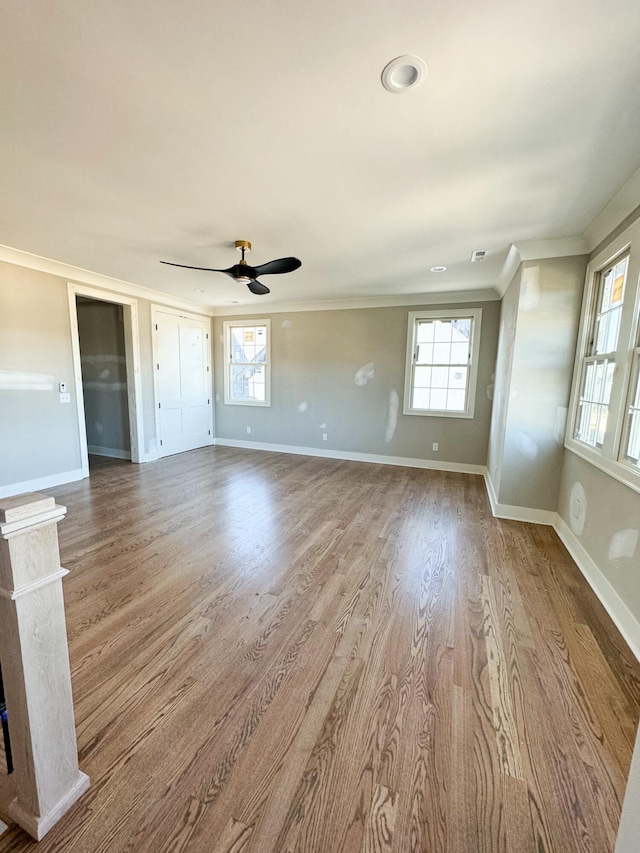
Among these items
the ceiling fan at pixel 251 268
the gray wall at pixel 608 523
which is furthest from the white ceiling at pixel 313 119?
the gray wall at pixel 608 523

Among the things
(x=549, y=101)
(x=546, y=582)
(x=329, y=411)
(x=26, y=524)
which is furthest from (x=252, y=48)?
(x=329, y=411)

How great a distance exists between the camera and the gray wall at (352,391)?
5.06 m

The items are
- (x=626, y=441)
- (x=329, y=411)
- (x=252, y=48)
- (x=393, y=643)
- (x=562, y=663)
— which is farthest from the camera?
(x=329, y=411)

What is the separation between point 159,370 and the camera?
213 inches

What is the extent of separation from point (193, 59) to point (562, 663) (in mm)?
3092

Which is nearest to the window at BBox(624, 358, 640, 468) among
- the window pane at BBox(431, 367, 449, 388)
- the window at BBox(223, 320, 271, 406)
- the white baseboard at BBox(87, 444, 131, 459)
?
the window pane at BBox(431, 367, 449, 388)

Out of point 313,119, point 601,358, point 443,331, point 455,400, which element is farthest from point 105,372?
point 601,358

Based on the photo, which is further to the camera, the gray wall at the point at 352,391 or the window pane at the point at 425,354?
the window pane at the point at 425,354

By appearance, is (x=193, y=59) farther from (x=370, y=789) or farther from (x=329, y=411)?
(x=329, y=411)

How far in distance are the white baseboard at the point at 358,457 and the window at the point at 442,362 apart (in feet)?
2.46

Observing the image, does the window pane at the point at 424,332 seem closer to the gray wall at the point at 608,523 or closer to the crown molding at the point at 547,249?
the crown molding at the point at 547,249

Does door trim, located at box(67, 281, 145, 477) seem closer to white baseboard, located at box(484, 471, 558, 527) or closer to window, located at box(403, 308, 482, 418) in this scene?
window, located at box(403, 308, 482, 418)

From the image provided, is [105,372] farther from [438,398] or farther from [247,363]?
[438,398]

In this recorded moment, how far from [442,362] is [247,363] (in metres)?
3.38
